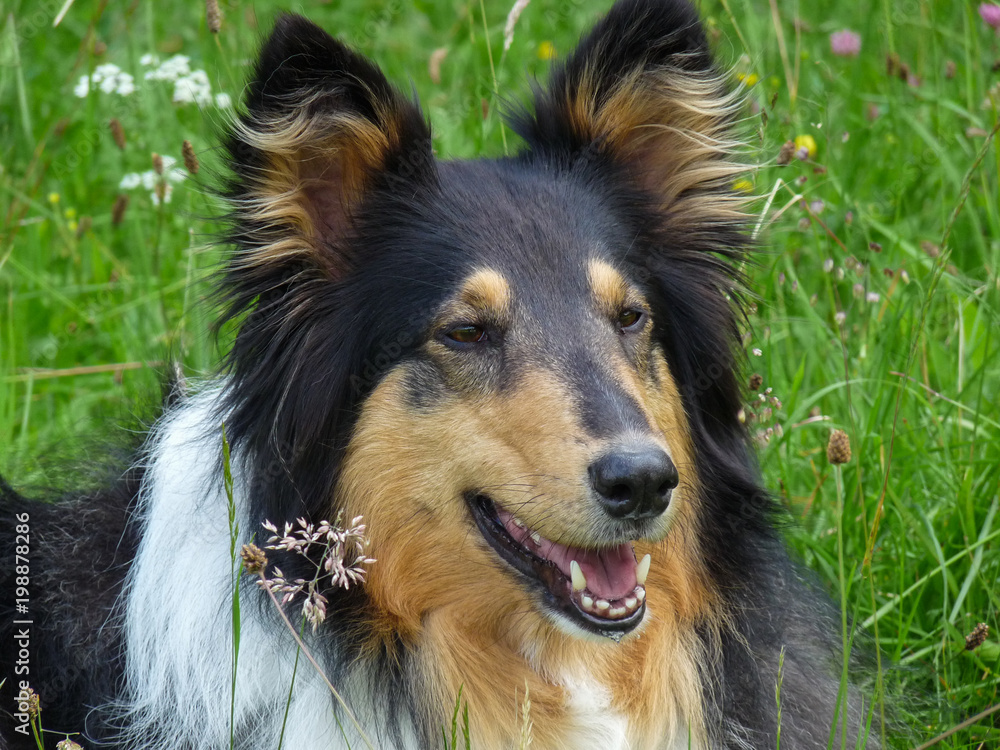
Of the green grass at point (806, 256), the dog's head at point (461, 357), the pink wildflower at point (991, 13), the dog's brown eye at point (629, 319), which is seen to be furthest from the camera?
the pink wildflower at point (991, 13)

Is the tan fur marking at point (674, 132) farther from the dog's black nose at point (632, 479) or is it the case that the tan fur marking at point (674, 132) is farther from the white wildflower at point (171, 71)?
the white wildflower at point (171, 71)

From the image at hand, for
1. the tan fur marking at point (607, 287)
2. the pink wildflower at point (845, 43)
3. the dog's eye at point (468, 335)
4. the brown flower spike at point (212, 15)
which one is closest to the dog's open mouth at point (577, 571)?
the dog's eye at point (468, 335)

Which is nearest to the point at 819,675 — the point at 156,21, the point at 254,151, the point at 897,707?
the point at 897,707

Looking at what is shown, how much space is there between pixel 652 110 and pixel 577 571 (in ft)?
5.18

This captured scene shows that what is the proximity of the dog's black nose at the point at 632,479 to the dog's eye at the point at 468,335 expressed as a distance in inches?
22.4

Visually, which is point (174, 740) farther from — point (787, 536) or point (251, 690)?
point (787, 536)

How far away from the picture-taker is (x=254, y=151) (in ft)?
10.9

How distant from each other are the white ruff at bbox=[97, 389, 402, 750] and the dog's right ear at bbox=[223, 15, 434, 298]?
0.58m

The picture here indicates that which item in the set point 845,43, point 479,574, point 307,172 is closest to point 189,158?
point 307,172

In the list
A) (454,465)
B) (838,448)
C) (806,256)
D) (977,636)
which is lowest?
(977,636)

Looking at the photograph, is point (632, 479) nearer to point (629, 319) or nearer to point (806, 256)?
point (629, 319)

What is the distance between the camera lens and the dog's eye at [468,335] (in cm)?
346

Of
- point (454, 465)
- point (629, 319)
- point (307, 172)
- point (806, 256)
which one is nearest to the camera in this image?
point (454, 465)

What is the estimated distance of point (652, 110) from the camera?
389 centimetres
